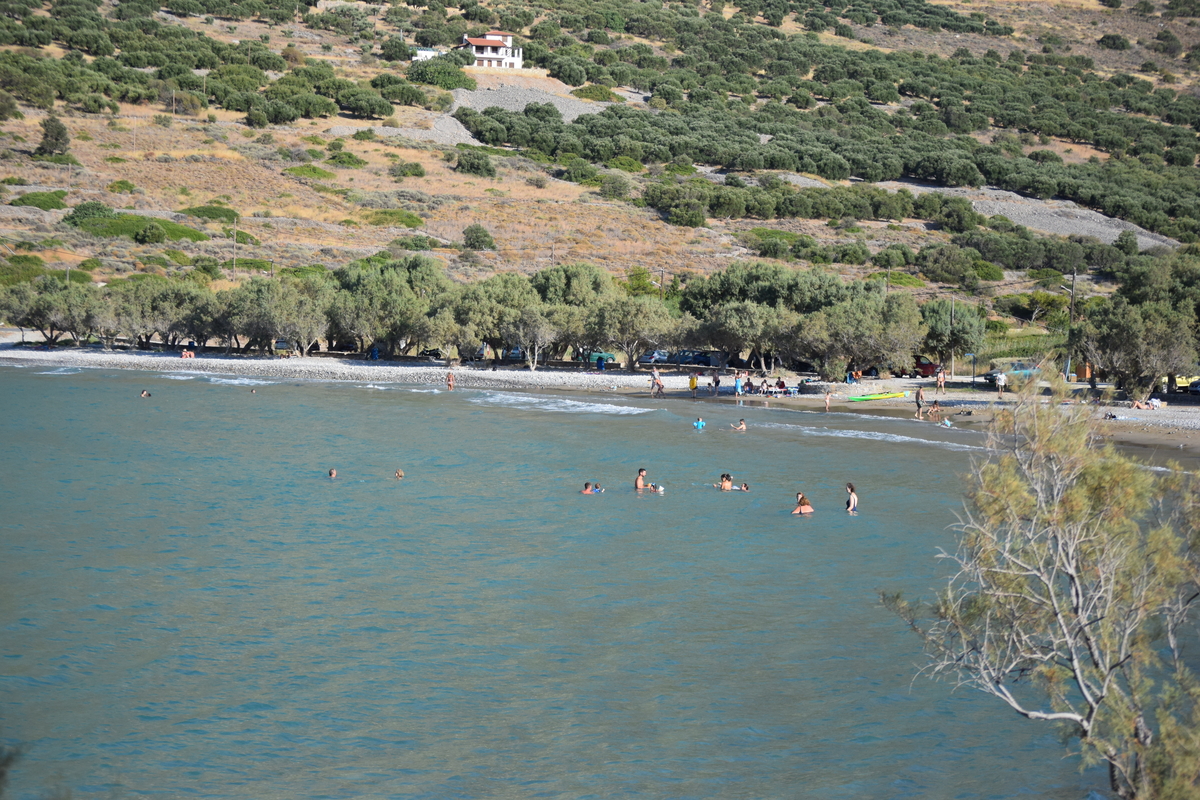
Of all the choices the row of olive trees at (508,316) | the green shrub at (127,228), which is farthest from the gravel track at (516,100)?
the row of olive trees at (508,316)

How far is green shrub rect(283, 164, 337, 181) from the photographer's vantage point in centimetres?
10875

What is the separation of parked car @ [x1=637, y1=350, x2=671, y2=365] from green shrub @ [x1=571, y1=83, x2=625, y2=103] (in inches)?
3337

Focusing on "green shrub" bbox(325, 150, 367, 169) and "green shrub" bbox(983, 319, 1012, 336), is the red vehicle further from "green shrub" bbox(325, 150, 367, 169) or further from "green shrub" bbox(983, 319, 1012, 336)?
"green shrub" bbox(325, 150, 367, 169)

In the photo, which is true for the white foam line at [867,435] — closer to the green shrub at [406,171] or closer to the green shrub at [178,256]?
the green shrub at [178,256]

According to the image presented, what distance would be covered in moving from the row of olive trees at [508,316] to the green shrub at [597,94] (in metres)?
75.3

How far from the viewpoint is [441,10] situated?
172 meters

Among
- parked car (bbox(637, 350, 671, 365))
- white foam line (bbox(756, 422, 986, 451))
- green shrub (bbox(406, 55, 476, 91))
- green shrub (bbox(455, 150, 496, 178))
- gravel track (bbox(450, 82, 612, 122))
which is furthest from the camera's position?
green shrub (bbox(406, 55, 476, 91))

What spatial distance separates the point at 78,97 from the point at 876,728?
411 ft

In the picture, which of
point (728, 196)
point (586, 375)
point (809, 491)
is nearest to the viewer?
point (809, 491)

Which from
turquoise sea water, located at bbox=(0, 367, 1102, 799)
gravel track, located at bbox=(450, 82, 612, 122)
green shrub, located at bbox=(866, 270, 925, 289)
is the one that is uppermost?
gravel track, located at bbox=(450, 82, 612, 122)

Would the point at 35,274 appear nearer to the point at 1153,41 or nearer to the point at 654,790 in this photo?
the point at 654,790

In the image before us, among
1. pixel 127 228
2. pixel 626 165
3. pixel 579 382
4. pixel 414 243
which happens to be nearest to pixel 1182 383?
pixel 579 382

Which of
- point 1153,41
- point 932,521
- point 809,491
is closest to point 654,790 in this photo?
point 932,521

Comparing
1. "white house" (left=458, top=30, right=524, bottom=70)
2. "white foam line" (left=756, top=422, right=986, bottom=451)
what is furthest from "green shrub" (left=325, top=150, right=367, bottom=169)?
"white foam line" (left=756, top=422, right=986, bottom=451)
